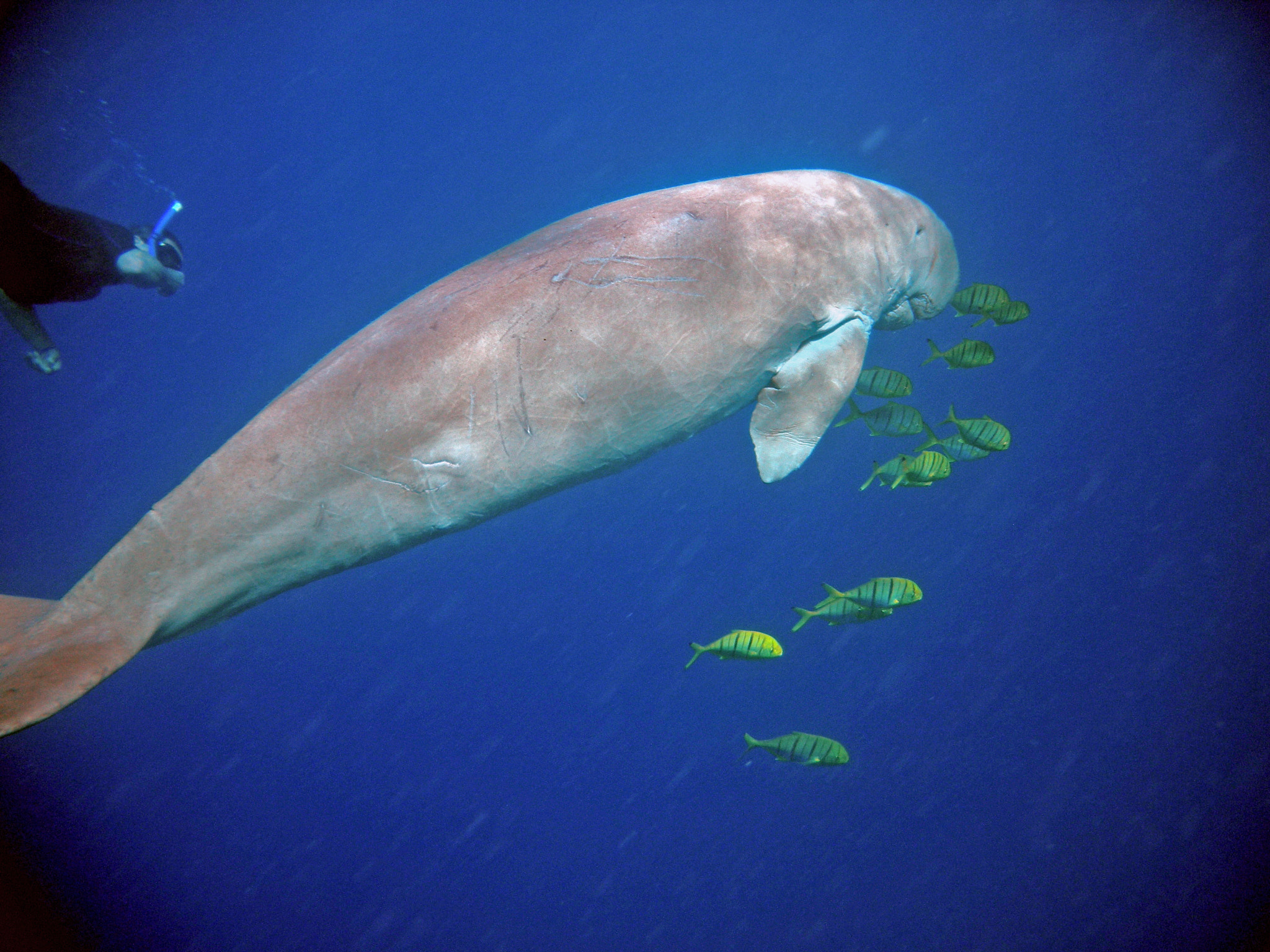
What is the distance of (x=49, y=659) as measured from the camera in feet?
8.14

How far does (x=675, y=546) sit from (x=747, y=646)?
6.95 meters

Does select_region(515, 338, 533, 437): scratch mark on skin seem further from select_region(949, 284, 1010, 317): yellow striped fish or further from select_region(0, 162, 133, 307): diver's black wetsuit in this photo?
select_region(0, 162, 133, 307): diver's black wetsuit

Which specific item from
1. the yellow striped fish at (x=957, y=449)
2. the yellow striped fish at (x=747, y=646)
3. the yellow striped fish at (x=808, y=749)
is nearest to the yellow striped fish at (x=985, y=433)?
the yellow striped fish at (x=957, y=449)

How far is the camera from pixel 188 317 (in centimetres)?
1309

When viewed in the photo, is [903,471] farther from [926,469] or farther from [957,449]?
[957,449]

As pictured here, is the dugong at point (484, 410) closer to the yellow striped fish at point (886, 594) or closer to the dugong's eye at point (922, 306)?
the dugong's eye at point (922, 306)

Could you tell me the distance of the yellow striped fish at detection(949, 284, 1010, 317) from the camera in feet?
16.5

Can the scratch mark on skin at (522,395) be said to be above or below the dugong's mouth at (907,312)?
above

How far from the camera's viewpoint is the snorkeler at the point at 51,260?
15.9 ft

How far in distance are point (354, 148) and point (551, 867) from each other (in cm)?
1673

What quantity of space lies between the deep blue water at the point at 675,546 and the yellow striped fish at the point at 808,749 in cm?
581

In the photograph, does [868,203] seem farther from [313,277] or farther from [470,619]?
[313,277]

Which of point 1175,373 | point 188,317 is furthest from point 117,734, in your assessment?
point 1175,373

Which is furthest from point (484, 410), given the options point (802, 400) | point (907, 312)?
point (907, 312)
